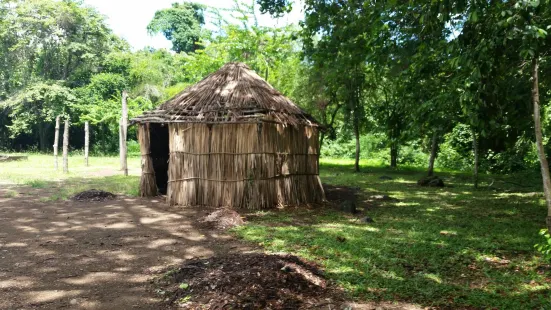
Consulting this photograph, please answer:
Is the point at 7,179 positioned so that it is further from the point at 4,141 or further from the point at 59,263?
the point at 4,141

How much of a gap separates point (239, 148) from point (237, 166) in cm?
42

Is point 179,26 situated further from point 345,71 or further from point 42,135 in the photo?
point 345,71

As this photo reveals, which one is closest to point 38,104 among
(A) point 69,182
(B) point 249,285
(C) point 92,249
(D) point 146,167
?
(A) point 69,182

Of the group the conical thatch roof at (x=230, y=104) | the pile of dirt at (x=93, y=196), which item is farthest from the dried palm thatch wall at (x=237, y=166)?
the pile of dirt at (x=93, y=196)

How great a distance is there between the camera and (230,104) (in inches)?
373

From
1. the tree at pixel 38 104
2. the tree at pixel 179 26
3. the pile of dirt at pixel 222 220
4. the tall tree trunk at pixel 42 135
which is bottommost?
the pile of dirt at pixel 222 220

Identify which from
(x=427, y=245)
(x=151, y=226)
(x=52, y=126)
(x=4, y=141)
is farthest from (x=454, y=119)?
(x=4, y=141)

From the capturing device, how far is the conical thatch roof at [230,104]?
30.3 feet

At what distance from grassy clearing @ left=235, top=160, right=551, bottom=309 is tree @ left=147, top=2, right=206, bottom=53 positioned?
3530 cm

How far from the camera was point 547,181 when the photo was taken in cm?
514

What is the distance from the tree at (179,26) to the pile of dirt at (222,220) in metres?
35.0

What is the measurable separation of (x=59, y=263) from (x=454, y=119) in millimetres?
9277

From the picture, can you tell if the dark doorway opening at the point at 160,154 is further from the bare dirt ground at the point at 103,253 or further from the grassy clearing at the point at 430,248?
the grassy clearing at the point at 430,248

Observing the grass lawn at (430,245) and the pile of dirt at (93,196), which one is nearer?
the grass lawn at (430,245)
